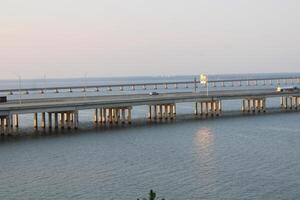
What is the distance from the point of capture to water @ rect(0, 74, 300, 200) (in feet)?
126

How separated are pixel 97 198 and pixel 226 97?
5925 cm

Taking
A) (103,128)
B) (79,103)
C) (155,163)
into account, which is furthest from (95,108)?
(155,163)

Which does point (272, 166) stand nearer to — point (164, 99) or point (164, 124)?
point (164, 124)

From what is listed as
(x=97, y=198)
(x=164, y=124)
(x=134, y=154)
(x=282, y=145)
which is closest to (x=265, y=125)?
(x=164, y=124)

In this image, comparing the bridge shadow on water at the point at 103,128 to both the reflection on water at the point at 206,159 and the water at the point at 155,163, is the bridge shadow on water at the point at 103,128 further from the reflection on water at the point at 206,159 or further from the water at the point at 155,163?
the reflection on water at the point at 206,159

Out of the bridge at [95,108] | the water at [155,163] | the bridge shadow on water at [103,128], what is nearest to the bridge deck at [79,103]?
the bridge at [95,108]

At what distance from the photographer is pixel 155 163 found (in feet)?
157

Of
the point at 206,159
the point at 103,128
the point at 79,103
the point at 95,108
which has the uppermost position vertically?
the point at 79,103

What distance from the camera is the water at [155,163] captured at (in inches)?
1512

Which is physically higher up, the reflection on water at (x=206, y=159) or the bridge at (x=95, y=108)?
the bridge at (x=95, y=108)

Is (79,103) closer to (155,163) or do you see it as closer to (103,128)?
(103,128)

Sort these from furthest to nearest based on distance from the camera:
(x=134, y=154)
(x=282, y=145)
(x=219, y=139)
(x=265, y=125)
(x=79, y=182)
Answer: (x=265, y=125) → (x=219, y=139) → (x=282, y=145) → (x=134, y=154) → (x=79, y=182)

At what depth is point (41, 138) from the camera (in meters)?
64.2

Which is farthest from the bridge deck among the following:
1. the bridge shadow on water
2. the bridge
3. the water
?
the water
